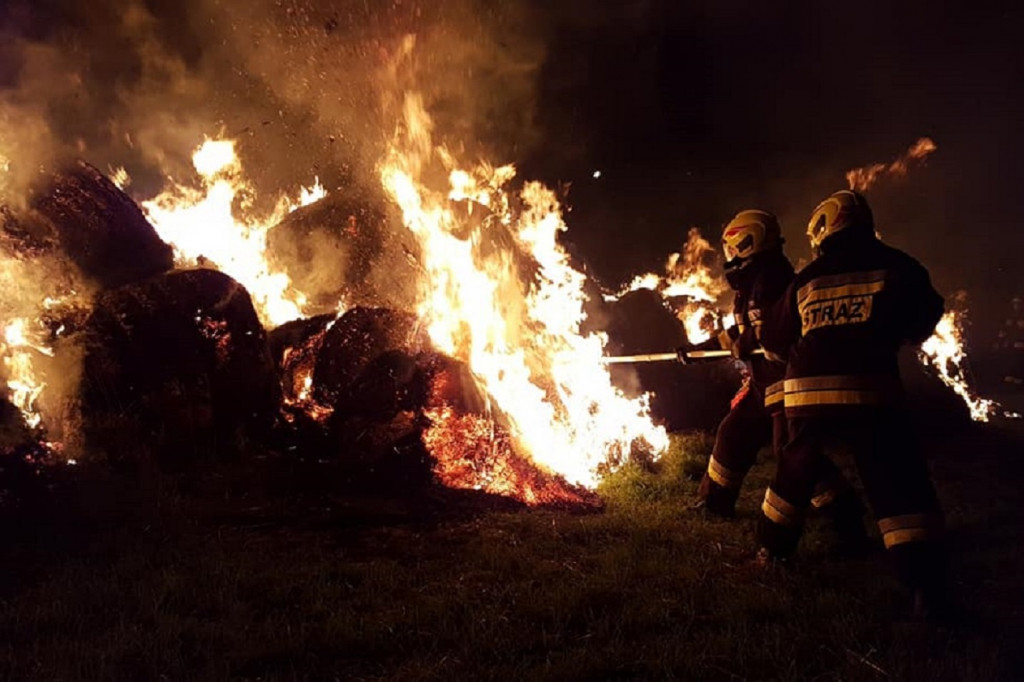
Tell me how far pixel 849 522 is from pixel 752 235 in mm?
2443

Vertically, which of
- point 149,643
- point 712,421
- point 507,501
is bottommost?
point 149,643

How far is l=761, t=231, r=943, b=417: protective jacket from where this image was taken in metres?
3.93

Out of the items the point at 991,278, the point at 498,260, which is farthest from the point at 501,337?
the point at 991,278

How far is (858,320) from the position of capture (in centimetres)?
399

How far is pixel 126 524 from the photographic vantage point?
5.10m

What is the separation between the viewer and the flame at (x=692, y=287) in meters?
12.0

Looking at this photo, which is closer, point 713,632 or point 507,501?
point 713,632

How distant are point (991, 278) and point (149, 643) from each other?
2648 cm

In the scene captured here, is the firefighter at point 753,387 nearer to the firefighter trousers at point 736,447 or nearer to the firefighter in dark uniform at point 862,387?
the firefighter trousers at point 736,447

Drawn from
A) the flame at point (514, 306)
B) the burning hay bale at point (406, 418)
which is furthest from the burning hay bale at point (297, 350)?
the flame at point (514, 306)

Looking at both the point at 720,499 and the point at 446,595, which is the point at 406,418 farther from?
the point at 720,499

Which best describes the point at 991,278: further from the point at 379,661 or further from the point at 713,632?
the point at 379,661

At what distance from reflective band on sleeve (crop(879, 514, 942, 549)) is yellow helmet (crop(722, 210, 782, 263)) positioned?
2501 millimetres

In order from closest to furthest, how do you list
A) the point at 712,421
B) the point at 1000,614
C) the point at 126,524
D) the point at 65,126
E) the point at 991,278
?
the point at 1000,614
the point at 126,524
the point at 65,126
the point at 712,421
the point at 991,278
